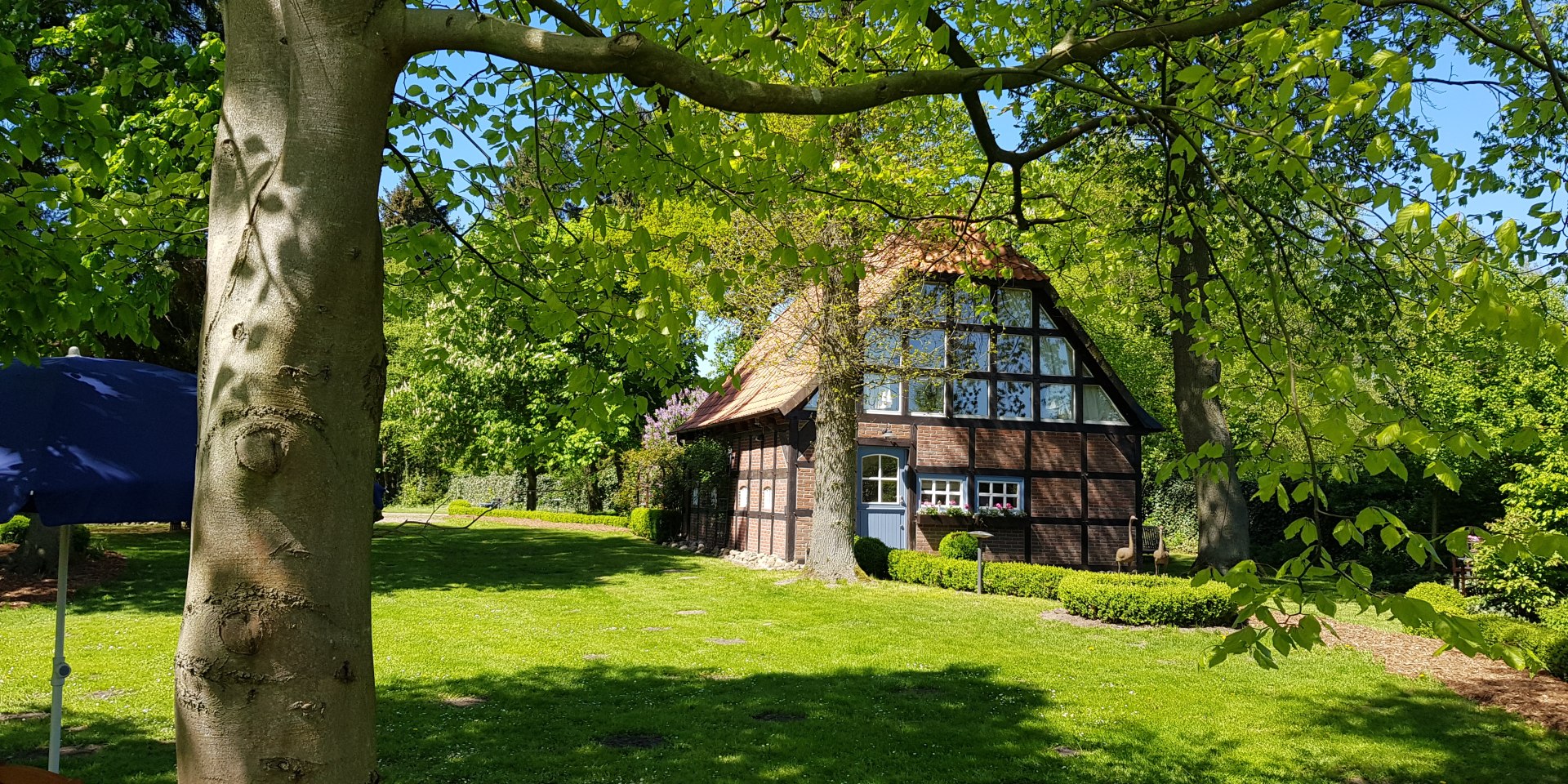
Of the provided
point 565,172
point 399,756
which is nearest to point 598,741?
point 399,756

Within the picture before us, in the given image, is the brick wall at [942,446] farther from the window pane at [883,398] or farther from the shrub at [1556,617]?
the shrub at [1556,617]

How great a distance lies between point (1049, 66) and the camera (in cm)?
344

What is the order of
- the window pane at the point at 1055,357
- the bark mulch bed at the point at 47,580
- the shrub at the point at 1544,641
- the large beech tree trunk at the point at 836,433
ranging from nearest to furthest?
the shrub at the point at 1544,641 → the bark mulch bed at the point at 47,580 → the large beech tree trunk at the point at 836,433 → the window pane at the point at 1055,357

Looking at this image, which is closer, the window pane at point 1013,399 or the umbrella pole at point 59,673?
the umbrella pole at point 59,673

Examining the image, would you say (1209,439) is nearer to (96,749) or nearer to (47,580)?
(96,749)

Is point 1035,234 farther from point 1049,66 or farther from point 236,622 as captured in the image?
point 236,622

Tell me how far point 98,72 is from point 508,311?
8568 mm

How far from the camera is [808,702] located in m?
7.89

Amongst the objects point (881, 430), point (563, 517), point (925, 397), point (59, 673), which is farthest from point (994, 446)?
point (563, 517)

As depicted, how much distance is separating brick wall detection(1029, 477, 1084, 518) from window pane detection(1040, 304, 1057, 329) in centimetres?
317

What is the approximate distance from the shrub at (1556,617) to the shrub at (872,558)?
9.38 meters

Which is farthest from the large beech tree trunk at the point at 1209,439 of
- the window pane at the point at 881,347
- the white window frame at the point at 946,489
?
the window pane at the point at 881,347

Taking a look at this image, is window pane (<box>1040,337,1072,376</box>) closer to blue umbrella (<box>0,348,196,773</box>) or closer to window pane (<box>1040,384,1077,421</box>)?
window pane (<box>1040,384,1077,421</box>)

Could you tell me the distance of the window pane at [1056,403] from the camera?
20.0 metres
